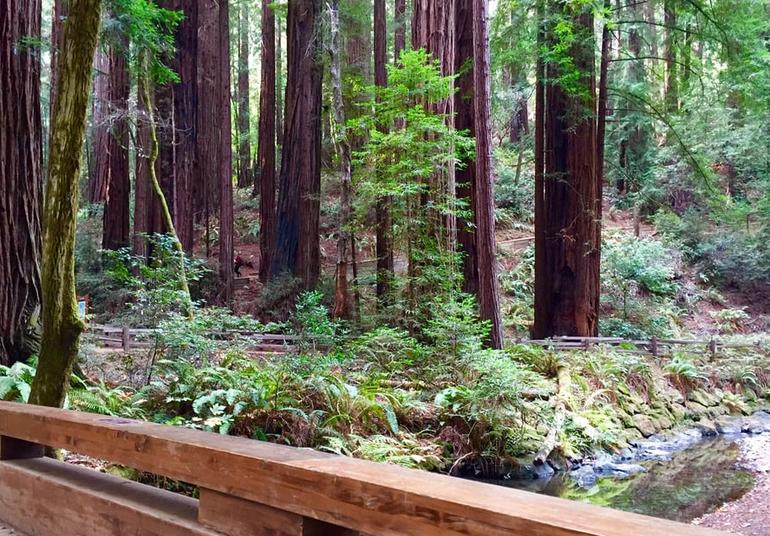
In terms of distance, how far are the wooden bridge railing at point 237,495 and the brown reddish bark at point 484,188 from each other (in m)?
9.21

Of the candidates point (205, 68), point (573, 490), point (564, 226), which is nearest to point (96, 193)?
point (205, 68)

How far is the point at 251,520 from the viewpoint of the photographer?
2635 millimetres

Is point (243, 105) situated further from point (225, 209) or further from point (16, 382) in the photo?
point (16, 382)

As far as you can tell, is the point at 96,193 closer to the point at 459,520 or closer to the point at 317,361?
the point at 317,361

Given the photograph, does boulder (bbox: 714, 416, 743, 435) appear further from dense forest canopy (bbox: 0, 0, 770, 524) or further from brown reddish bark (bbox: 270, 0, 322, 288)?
brown reddish bark (bbox: 270, 0, 322, 288)

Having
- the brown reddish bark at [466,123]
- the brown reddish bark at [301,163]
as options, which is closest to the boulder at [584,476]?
the brown reddish bark at [466,123]

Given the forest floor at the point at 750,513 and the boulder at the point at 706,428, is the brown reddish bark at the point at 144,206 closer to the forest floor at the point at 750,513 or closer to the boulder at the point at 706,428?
the boulder at the point at 706,428

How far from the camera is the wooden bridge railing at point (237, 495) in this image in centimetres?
186

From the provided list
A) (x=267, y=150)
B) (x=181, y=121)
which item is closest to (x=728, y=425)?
(x=267, y=150)

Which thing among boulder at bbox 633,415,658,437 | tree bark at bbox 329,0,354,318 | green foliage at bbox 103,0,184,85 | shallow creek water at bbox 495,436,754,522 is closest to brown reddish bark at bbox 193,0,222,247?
tree bark at bbox 329,0,354,318

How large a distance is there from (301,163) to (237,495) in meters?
16.2

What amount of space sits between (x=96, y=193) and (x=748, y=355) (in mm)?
23093

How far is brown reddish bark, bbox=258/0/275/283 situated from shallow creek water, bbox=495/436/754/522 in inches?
469

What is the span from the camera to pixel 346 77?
21.4 metres
